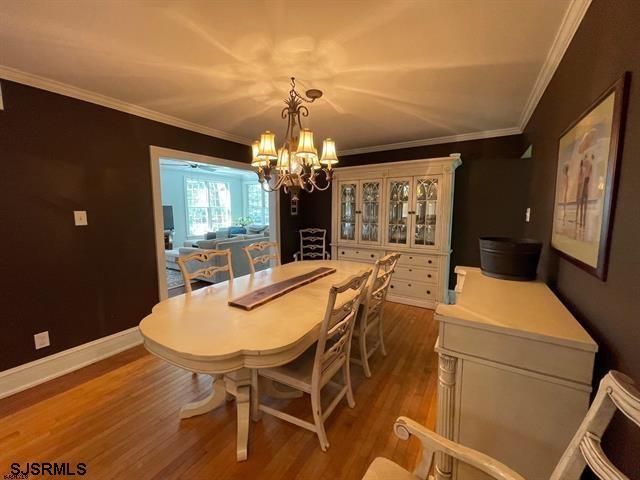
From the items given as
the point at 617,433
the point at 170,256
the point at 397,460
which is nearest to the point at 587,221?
the point at 617,433

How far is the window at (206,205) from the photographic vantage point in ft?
26.6

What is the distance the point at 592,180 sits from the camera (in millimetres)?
1062

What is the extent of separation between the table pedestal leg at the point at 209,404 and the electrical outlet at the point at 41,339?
1386 millimetres

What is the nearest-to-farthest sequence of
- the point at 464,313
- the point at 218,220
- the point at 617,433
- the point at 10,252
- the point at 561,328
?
the point at 617,433, the point at 561,328, the point at 464,313, the point at 10,252, the point at 218,220

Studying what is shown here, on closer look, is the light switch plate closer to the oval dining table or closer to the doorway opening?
the oval dining table

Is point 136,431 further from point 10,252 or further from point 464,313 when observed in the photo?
point 464,313

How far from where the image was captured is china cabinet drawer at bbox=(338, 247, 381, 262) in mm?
4113

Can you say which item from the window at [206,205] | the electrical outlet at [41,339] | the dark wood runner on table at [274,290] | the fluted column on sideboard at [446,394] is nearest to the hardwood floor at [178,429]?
the electrical outlet at [41,339]

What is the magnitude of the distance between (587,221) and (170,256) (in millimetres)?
5824

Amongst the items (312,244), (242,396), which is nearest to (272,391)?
(242,396)

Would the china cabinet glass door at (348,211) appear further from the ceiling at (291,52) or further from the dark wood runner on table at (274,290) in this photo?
the dark wood runner on table at (274,290)

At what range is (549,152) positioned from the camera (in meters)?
1.85

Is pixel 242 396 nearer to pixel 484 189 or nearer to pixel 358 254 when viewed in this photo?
pixel 358 254

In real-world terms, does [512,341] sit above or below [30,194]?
below
